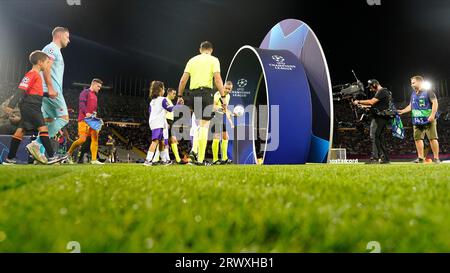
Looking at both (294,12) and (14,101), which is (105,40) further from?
(14,101)

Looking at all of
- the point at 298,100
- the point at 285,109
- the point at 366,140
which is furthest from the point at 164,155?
the point at 366,140

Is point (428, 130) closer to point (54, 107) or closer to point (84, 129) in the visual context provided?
point (84, 129)

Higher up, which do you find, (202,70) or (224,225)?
(202,70)

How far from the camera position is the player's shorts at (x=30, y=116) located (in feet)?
16.4

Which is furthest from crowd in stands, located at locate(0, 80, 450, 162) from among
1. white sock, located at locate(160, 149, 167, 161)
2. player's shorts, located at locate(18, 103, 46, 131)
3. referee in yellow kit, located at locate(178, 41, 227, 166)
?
player's shorts, located at locate(18, 103, 46, 131)

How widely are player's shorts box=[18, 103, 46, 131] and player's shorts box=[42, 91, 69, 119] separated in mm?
629

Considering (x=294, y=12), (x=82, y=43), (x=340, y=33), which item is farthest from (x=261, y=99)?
(x=82, y=43)

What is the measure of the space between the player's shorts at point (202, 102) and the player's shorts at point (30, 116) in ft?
8.25

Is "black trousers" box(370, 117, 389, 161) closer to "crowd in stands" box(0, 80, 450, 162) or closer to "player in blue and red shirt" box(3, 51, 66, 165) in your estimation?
"player in blue and red shirt" box(3, 51, 66, 165)

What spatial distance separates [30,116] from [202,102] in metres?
2.88

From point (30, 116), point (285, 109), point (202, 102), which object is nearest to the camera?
point (30, 116)

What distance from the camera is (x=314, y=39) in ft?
26.1

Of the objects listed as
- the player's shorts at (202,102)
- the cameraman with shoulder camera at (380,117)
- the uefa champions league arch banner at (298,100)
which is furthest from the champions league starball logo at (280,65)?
the player's shorts at (202,102)

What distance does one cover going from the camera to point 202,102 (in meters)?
5.57
